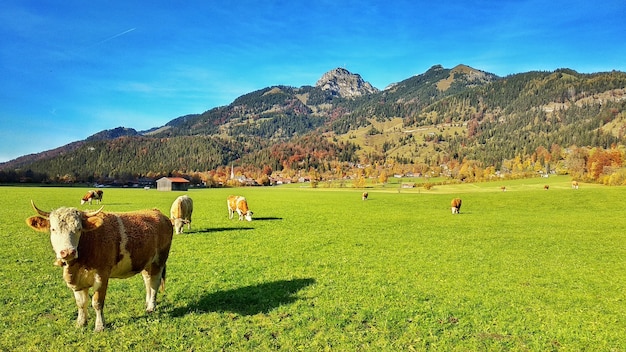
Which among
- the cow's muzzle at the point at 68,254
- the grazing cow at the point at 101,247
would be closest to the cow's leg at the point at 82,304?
the grazing cow at the point at 101,247

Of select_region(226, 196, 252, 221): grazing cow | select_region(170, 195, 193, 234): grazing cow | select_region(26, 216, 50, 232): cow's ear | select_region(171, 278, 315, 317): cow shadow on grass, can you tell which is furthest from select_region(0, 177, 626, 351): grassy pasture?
select_region(226, 196, 252, 221): grazing cow

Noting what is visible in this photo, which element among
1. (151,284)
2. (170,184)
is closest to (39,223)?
(151,284)

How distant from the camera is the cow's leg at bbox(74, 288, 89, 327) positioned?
29.2 ft

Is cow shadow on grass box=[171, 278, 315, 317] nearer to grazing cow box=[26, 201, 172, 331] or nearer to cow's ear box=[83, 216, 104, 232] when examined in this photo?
grazing cow box=[26, 201, 172, 331]

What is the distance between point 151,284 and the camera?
1065cm

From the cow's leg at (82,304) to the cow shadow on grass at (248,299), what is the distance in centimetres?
225

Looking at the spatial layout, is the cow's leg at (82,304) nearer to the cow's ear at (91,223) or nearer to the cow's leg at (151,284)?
the cow's leg at (151,284)

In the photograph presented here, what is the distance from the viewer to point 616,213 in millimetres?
43438

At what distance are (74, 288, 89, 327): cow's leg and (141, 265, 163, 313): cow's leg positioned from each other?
1685 mm

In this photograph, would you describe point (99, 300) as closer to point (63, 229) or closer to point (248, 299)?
point (63, 229)

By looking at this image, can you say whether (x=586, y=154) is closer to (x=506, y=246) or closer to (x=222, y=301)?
(x=506, y=246)

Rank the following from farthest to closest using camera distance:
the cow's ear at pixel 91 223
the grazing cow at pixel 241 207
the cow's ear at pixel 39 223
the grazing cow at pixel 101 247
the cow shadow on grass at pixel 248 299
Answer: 1. the grazing cow at pixel 241 207
2. the cow shadow on grass at pixel 248 299
3. the cow's ear at pixel 91 223
4. the cow's ear at pixel 39 223
5. the grazing cow at pixel 101 247

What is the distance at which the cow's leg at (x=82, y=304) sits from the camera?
8914 millimetres

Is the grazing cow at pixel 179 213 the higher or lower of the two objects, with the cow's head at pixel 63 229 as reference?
lower
